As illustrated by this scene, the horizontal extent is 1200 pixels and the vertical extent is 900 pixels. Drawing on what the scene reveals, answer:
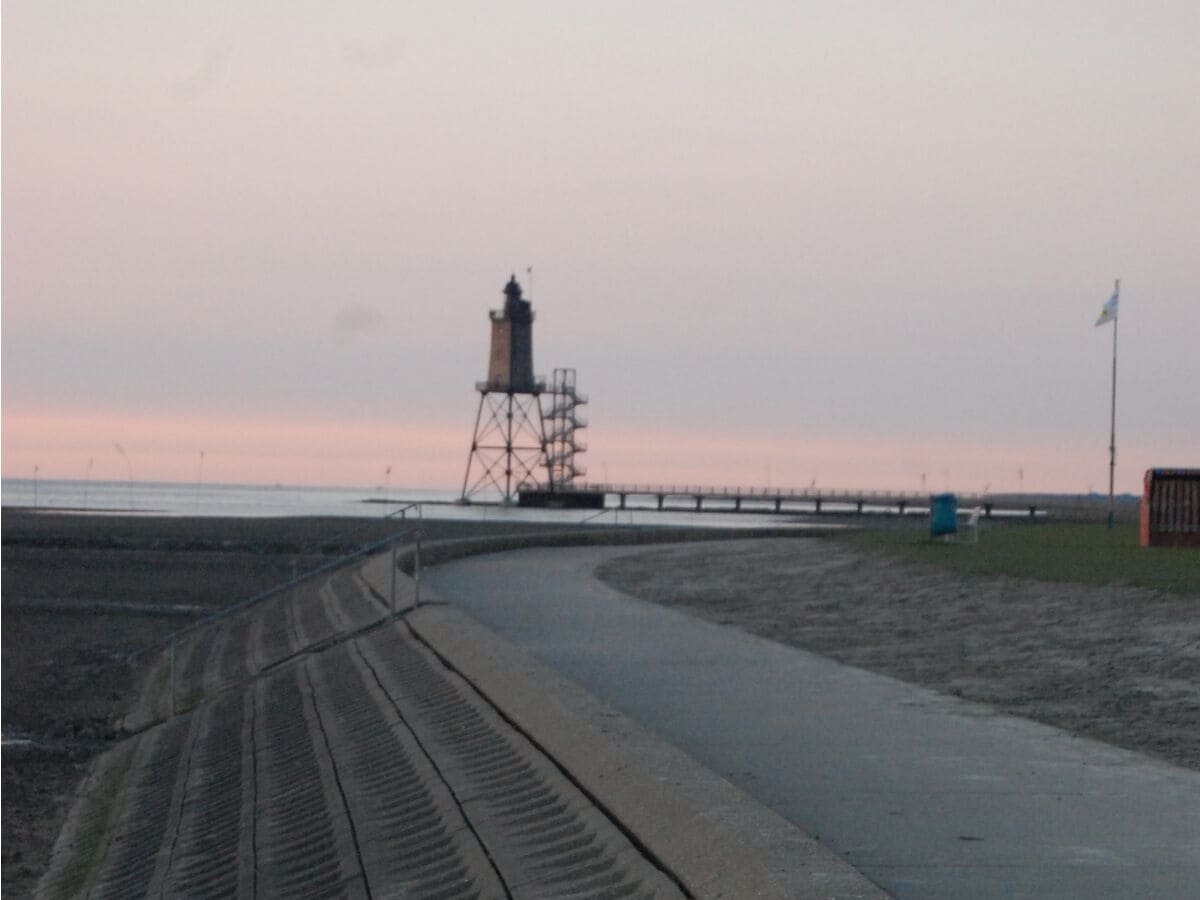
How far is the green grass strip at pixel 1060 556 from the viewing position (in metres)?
19.3

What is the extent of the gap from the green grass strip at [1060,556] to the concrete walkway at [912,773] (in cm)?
520

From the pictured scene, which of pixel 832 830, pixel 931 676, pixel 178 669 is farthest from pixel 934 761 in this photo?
pixel 178 669

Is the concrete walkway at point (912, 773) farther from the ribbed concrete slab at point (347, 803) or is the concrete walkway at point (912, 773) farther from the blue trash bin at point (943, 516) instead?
the blue trash bin at point (943, 516)

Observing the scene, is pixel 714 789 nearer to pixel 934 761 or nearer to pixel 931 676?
pixel 934 761

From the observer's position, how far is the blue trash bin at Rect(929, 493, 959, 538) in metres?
31.5

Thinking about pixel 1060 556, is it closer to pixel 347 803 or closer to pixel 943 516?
pixel 943 516

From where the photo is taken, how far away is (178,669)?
25516 mm

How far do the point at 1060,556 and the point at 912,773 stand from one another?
53.0 ft

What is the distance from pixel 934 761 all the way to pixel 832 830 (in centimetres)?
210

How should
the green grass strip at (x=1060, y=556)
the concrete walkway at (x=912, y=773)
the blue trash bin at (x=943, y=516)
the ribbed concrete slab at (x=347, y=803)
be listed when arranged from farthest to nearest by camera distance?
the blue trash bin at (x=943, y=516) < the green grass strip at (x=1060, y=556) < the ribbed concrete slab at (x=347, y=803) < the concrete walkway at (x=912, y=773)

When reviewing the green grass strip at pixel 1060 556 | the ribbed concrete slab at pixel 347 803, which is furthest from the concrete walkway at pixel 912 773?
the green grass strip at pixel 1060 556

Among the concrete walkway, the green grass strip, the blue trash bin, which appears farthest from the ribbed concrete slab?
the blue trash bin

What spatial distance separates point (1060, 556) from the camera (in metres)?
24.7

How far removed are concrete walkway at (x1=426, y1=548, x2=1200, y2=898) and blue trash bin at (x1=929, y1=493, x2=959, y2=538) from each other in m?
15.7
